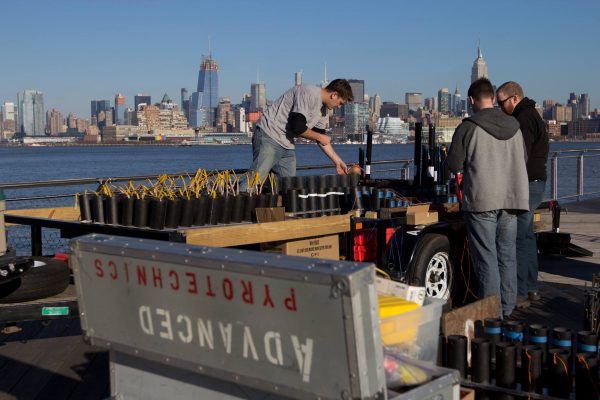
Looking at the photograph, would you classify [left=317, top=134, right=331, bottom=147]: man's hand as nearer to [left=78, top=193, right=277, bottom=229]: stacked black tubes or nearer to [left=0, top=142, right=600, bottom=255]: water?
[left=78, top=193, right=277, bottom=229]: stacked black tubes

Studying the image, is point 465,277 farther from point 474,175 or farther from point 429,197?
point 474,175

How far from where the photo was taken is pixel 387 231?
723 centimetres

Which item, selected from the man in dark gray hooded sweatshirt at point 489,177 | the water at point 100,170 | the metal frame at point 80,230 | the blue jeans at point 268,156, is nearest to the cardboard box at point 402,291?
the metal frame at point 80,230

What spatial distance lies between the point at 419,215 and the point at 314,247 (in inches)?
38.2

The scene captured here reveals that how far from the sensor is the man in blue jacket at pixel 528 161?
754 centimetres

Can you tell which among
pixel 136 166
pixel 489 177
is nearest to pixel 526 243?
pixel 489 177

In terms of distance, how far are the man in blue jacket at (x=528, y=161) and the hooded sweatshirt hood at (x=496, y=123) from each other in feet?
3.48

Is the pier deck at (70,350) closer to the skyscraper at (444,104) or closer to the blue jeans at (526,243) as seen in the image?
the blue jeans at (526,243)

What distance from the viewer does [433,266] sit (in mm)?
7332

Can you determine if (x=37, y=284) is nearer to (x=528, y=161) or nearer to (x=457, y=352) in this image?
(x=457, y=352)

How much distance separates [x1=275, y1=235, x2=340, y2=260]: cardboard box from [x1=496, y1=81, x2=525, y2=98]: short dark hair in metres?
2.09

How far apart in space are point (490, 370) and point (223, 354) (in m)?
1.86

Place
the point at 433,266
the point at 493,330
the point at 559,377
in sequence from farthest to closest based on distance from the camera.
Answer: the point at 433,266, the point at 493,330, the point at 559,377

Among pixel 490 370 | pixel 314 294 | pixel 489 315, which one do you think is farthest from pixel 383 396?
pixel 489 315
